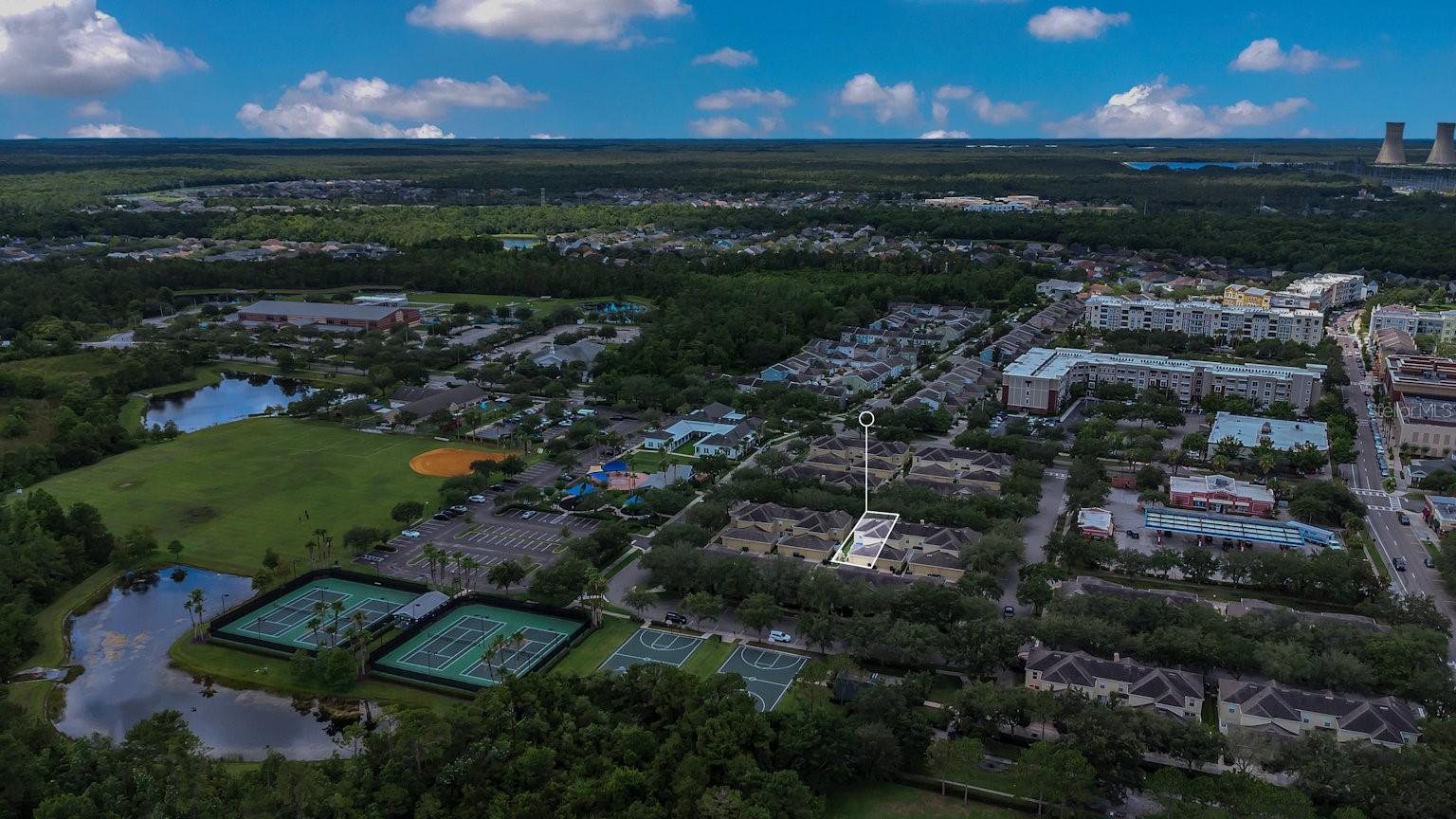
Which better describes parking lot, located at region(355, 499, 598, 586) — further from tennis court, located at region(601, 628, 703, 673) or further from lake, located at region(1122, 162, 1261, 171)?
lake, located at region(1122, 162, 1261, 171)

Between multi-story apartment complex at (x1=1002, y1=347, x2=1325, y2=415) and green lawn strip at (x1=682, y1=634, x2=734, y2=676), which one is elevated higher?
multi-story apartment complex at (x1=1002, y1=347, x2=1325, y2=415)

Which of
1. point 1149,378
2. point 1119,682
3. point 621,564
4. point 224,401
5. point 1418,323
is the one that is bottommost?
point 621,564

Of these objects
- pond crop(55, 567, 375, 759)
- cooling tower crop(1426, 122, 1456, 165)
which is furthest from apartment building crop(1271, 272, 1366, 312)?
cooling tower crop(1426, 122, 1456, 165)

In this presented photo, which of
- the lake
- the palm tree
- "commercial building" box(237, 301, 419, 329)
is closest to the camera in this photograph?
the palm tree

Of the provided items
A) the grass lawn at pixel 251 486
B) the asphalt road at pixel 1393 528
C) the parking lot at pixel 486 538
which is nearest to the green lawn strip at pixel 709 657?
the parking lot at pixel 486 538

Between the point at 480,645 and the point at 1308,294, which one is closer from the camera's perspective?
the point at 480,645

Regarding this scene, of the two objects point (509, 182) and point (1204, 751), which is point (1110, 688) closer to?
point (1204, 751)

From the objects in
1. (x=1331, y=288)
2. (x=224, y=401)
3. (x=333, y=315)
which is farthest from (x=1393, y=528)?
(x=333, y=315)

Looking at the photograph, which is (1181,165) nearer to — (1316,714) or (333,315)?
(333,315)

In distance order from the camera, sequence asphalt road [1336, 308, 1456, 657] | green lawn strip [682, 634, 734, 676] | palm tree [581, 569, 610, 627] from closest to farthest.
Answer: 1. green lawn strip [682, 634, 734, 676]
2. palm tree [581, 569, 610, 627]
3. asphalt road [1336, 308, 1456, 657]
